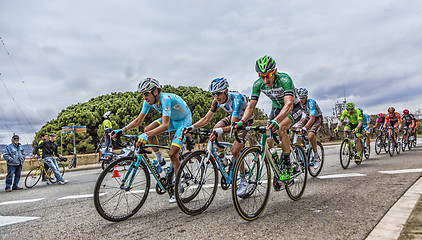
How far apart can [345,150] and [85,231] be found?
740 cm

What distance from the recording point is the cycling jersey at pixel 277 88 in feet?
14.8

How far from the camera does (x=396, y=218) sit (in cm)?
323

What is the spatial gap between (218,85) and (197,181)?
169 centimetres

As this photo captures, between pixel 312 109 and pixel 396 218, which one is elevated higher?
pixel 312 109

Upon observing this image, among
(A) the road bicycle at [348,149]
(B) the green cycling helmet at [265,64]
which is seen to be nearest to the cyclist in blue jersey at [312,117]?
(A) the road bicycle at [348,149]

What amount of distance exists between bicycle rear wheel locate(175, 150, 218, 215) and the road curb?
2.05 m

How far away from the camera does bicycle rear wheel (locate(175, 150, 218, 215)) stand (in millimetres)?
3979

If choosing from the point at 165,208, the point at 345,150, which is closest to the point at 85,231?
the point at 165,208

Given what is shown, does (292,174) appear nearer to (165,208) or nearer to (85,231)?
(165,208)

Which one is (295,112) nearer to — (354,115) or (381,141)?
(354,115)

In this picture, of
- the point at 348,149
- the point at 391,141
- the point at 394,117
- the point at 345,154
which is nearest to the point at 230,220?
the point at 345,154

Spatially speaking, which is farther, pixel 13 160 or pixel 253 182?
pixel 13 160

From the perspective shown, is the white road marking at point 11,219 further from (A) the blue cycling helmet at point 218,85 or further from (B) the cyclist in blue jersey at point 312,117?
(B) the cyclist in blue jersey at point 312,117

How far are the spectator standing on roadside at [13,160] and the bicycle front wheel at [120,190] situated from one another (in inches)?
294
